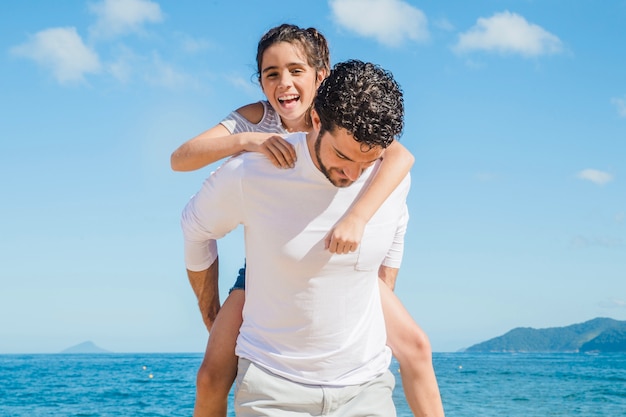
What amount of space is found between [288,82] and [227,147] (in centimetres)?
63

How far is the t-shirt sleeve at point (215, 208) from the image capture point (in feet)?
8.58

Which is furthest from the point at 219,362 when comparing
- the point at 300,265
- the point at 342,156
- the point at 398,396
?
the point at 398,396

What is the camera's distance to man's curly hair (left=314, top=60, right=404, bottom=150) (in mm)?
2385

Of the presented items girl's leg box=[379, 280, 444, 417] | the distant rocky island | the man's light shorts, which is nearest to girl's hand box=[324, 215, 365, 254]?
the man's light shorts

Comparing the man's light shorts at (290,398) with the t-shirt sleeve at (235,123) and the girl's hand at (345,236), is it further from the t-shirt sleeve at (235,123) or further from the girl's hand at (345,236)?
the t-shirt sleeve at (235,123)

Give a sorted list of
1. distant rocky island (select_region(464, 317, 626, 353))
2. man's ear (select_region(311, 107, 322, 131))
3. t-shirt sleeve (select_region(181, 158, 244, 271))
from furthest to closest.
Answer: distant rocky island (select_region(464, 317, 626, 353)), t-shirt sleeve (select_region(181, 158, 244, 271)), man's ear (select_region(311, 107, 322, 131))

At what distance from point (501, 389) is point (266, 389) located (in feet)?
123

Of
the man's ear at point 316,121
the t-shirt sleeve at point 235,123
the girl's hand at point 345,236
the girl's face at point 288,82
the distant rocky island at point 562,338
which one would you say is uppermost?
the distant rocky island at point 562,338

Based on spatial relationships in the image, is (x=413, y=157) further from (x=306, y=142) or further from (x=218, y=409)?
(x=218, y=409)

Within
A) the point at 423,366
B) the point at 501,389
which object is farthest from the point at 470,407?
the point at 423,366

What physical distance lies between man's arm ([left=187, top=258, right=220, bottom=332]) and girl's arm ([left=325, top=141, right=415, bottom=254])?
73 cm

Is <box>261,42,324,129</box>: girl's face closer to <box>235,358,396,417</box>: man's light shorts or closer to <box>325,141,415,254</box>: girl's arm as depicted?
<box>325,141,415,254</box>: girl's arm

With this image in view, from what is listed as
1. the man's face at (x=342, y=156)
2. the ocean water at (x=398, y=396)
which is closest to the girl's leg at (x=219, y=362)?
the man's face at (x=342, y=156)

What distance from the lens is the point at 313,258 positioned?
2.54 metres
